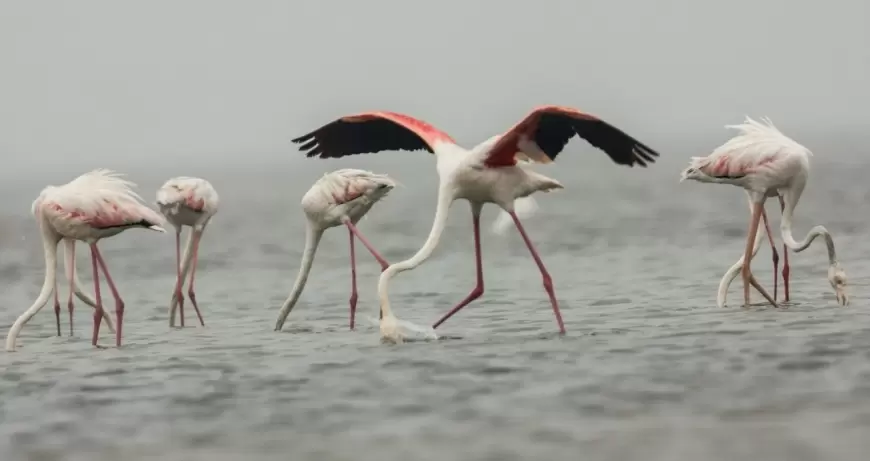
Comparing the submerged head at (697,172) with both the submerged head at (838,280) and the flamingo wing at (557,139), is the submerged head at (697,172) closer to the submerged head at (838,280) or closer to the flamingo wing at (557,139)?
the submerged head at (838,280)

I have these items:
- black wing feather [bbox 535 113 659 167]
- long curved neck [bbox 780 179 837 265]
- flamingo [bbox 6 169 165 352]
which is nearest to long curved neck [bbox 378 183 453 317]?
black wing feather [bbox 535 113 659 167]

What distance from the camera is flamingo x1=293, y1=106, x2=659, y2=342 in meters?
9.23

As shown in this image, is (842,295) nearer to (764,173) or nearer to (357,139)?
(764,173)

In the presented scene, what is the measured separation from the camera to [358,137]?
10.9 metres

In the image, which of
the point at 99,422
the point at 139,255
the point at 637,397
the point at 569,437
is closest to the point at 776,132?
the point at 637,397

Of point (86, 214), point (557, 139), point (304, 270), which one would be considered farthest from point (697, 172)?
point (86, 214)

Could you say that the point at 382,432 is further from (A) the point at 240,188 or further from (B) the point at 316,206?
(A) the point at 240,188

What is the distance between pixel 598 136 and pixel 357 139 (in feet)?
7.27

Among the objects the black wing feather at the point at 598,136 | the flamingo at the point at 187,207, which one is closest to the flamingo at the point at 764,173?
the black wing feather at the point at 598,136

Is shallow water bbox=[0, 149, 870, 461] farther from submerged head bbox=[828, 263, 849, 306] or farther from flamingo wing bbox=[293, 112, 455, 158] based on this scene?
flamingo wing bbox=[293, 112, 455, 158]

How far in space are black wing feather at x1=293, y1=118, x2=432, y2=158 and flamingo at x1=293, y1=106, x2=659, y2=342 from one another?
4 cm

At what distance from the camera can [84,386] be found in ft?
29.6

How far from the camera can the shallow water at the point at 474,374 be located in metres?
7.19

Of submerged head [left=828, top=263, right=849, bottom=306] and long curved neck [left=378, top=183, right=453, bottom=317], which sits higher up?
long curved neck [left=378, top=183, right=453, bottom=317]
